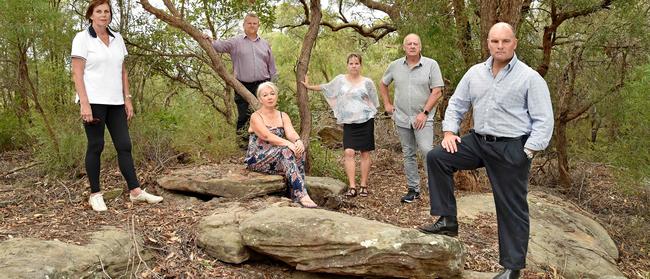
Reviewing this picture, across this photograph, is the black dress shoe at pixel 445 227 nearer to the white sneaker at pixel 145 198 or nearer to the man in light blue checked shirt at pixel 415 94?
the man in light blue checked shirt at pixel 415 94

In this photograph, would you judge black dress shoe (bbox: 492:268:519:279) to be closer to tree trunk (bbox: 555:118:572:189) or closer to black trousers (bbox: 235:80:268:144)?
black trousers (bbox: 235:80:268:144)

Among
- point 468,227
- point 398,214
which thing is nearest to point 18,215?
point 398,214

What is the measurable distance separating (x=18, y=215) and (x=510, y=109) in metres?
3.81

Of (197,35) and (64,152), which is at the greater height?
(197,35)

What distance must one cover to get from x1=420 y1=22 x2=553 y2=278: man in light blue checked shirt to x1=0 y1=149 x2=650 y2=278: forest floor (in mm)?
791

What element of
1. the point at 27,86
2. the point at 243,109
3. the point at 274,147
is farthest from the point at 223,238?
the point at 27,86

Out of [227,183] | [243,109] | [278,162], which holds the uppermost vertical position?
[243,109]

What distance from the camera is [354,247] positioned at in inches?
145

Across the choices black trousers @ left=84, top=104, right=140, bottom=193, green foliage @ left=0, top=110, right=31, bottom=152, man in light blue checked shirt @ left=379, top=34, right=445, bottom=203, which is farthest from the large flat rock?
green foliage @ left=0, top=110, right=31, bottom=152

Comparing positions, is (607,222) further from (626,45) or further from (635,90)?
(626,45)

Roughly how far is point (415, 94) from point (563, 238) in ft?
6.15

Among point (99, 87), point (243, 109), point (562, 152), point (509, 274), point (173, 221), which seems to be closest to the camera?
point (509, 274)

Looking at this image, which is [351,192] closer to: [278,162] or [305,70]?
[278,162]

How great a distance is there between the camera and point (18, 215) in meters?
4.38
